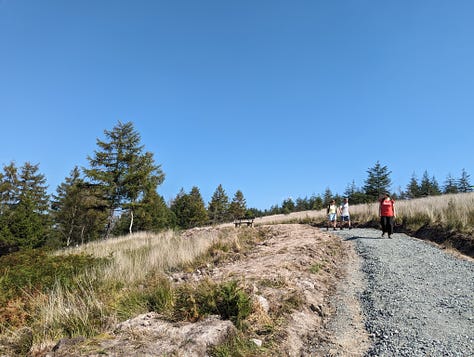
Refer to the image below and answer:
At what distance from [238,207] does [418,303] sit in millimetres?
66775

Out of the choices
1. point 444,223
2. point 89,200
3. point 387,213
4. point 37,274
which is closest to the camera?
point 37,274

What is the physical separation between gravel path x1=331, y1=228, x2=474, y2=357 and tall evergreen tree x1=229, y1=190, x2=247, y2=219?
5950 centimetres

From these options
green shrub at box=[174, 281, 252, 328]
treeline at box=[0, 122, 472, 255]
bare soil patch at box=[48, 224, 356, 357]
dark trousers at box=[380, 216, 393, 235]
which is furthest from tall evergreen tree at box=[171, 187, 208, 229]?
green shrub at box=[174, 281, 252, 328]

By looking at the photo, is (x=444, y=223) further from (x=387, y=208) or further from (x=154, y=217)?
(x=154, y=217)

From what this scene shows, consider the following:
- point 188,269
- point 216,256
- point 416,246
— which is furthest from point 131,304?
point 416,246

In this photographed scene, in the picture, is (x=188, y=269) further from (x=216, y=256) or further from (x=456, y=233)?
(x=456, y=233)

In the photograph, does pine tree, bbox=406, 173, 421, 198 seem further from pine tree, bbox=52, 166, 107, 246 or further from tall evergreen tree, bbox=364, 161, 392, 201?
pine tree, bbox=52, 166, 107, 246

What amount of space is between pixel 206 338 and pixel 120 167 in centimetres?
2962

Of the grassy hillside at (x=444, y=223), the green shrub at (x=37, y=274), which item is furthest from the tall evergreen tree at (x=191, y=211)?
the green shrub at (x=37, y=274)

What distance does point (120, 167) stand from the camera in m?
30.3

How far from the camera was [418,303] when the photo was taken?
496cm

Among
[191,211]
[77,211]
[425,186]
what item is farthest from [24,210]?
[425,186]

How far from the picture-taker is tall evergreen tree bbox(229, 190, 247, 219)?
6912 cm

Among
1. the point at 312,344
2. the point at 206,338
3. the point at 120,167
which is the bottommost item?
the point at 312,344
